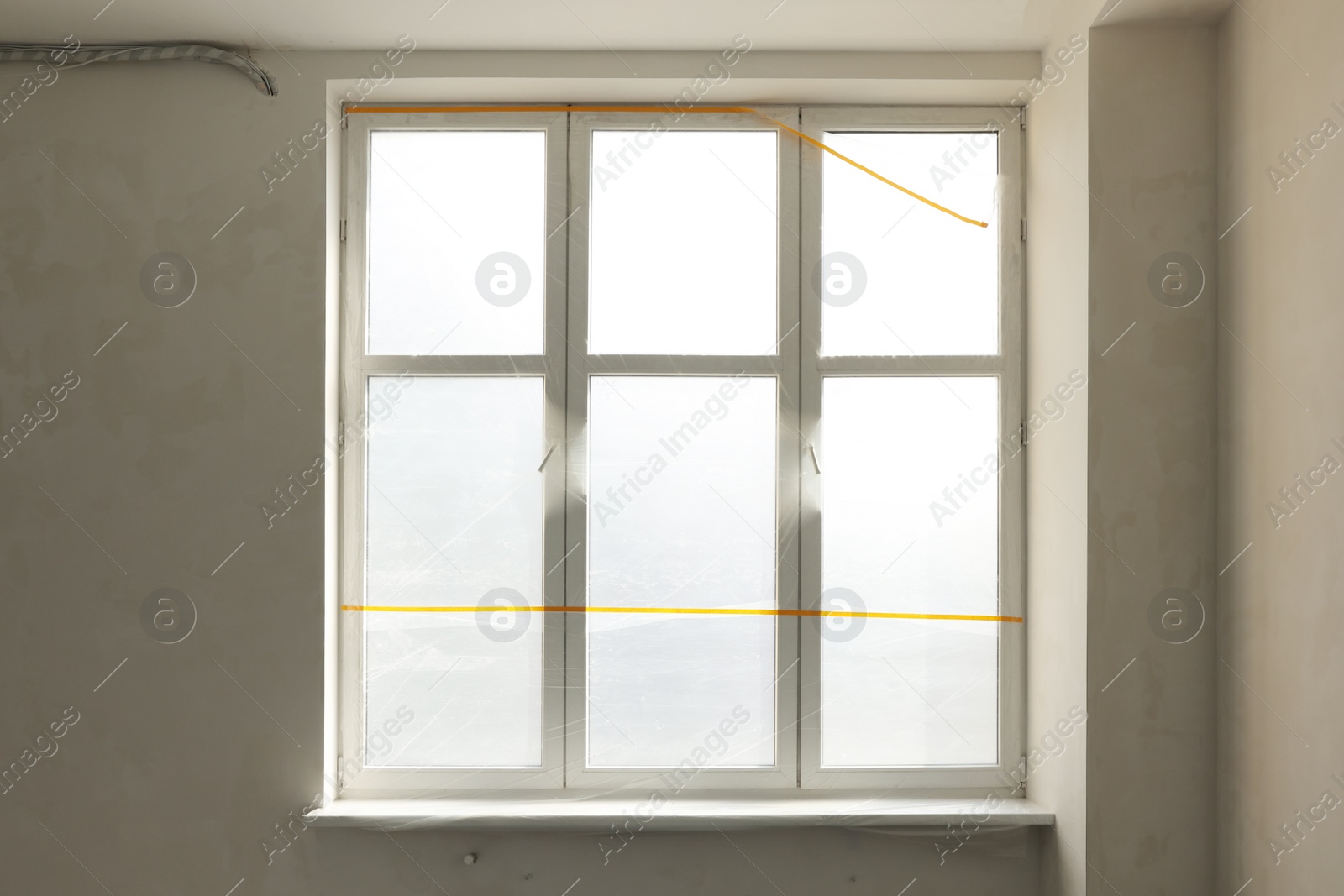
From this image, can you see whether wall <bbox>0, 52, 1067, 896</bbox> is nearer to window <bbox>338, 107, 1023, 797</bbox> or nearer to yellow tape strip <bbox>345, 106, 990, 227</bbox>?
window <bbox>338, 107, 1023, 797</bbox>

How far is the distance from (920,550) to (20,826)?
2.56m

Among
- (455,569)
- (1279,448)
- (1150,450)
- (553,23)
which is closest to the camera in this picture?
(1279,448)

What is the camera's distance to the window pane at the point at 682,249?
7.53ft

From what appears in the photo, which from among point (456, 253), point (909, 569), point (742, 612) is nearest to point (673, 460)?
point (742, 612)

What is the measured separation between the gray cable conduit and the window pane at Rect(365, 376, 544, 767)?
3.16 feet

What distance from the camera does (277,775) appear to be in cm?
211

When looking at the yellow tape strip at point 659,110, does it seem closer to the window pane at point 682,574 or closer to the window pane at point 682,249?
the window pane at point 682,249

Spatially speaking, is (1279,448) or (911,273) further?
(911,273)

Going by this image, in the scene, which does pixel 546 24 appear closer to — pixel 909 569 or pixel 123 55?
pixel 123 55

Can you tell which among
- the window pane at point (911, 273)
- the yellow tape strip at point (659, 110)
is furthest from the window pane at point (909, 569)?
the yellow tape strip at point (659, 110)

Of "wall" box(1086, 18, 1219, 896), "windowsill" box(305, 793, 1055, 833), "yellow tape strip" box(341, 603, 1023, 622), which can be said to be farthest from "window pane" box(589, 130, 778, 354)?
"windowsill" box(305, 793, 1055, 833)

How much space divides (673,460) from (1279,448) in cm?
143

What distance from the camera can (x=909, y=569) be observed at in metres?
2.27

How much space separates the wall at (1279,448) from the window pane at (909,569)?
0.58 m
